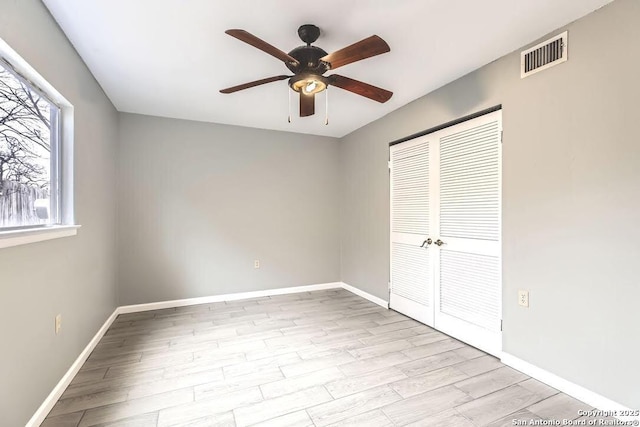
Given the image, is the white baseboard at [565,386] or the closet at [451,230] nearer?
the white baseboard at [565,386]

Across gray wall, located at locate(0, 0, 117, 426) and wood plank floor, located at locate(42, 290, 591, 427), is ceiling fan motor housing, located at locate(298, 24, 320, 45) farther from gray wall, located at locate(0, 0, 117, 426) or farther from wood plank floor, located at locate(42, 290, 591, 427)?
wood plank floor, located at locate(42, 290, 591, 427)

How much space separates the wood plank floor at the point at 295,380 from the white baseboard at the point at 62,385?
43mm

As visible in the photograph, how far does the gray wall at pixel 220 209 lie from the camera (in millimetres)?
3693

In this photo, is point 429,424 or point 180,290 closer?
point 429,424

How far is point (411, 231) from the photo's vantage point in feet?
11.2

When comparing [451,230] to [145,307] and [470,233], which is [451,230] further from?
[145,307]

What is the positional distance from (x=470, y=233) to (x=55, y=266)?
3.24 m

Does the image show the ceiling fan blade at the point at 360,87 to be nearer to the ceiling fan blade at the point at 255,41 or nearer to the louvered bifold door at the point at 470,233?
Result: the ceiling fan blade at the point at 255,41

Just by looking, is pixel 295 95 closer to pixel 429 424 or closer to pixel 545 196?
pixel 545 196

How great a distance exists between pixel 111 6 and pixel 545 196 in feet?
10.3

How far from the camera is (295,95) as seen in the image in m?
3.11

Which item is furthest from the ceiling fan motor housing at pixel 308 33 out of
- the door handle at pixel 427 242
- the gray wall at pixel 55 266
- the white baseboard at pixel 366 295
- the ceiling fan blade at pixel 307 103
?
the white baseboard at pixel 366 295

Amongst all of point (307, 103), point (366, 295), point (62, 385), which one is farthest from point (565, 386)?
point (62, 385)

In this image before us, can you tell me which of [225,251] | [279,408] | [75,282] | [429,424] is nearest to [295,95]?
[225,251]
